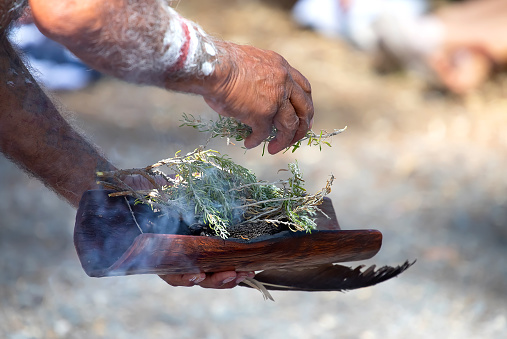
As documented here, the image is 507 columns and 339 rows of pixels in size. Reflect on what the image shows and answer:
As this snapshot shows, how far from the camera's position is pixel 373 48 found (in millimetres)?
5785

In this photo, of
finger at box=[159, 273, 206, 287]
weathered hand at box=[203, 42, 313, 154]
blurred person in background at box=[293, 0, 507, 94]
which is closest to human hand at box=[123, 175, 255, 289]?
finger at box=[159, 273, 206, 287]

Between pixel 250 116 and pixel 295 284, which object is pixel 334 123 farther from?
pixel 250 116

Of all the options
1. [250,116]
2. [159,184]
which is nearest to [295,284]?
[159,184]

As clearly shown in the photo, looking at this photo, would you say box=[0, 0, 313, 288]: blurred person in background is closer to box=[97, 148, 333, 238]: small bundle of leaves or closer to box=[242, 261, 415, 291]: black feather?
box=[97, 148, 333, 238]: small bundle of leaves

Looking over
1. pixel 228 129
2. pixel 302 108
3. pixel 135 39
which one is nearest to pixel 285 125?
pixel 302 108

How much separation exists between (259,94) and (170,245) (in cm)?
40

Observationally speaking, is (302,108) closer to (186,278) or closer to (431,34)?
(186,278)

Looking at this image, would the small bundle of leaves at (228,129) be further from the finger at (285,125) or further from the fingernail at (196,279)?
the fingernail at (196,279)

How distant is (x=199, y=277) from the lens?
1553 millimetres

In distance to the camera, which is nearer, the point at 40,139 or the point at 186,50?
the point at 186,50

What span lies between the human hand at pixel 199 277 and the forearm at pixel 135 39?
411 millimetres

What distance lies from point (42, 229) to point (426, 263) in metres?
2.27

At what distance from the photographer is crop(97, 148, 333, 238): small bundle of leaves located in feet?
4.91

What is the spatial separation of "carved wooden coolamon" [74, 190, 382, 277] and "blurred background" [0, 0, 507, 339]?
27 centimetres
